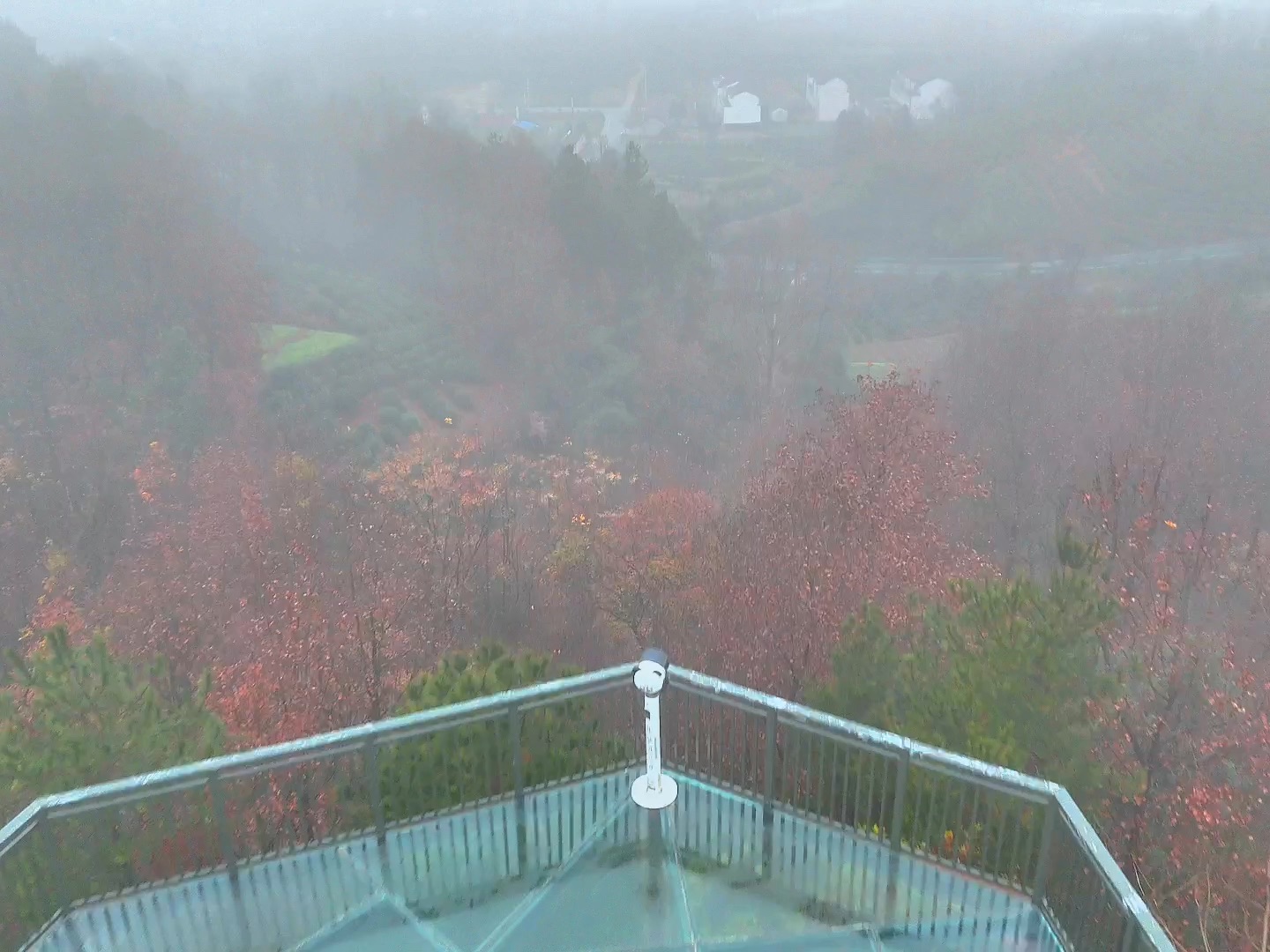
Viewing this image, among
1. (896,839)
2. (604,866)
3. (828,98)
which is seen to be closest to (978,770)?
(896,839)

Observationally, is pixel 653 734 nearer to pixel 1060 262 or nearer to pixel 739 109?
pixel 1060 262

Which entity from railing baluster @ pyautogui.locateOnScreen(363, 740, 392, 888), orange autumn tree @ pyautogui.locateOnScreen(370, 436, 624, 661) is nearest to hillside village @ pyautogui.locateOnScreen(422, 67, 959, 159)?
orange autumn tree @ pyautogui.locateOnScreen(370, 436, 624, 661)

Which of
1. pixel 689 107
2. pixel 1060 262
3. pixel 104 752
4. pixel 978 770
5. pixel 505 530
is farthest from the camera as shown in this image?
pixel 689 107

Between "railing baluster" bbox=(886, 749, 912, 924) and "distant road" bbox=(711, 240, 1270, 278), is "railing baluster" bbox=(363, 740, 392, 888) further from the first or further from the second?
"distant road" bbox=(711, 240, 1270, 278)

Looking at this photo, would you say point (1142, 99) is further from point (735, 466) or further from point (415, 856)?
point (415, 856)

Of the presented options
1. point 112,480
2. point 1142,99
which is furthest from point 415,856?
point 1142,99

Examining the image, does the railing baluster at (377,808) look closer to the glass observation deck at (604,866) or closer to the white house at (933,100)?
the glass observation deck at (604,866)

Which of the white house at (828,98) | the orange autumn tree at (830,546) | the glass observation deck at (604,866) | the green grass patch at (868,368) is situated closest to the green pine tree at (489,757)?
the glass observation deck at (604,866)
